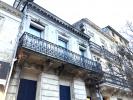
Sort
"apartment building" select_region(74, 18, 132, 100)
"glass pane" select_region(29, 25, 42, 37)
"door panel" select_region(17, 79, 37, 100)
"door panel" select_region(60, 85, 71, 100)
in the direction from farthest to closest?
"apartment building" select_region(74, 18, 132, 100), "glass pane" select_region(29, 25, 42, 37), "door panel" select_region(60, 85, 71, 100), "door panel" select_region(17, 79, 37, 100)

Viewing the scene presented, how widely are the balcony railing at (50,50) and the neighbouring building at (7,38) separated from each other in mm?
710

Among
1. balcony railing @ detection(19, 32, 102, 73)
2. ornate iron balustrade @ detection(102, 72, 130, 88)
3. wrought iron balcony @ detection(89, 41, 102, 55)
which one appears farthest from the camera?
wrought iron balcony @ detection(89, 41, 102, 55)

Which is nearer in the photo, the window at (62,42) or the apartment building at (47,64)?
A: the apartment building at (47,64)

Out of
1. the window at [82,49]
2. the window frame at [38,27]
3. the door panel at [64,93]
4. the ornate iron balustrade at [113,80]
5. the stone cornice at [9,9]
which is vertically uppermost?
the stone cornice at [9,9]

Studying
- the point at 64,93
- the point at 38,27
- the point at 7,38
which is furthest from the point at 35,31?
the point at 64,93

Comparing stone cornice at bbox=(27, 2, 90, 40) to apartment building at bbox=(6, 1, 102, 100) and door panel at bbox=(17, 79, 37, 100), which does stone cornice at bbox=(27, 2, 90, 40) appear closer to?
apartment building at bbox=(6, 1, 102, 100)

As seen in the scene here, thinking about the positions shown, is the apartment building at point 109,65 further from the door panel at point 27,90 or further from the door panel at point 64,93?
the door panel at point 27,90

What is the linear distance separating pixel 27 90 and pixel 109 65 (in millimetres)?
8376

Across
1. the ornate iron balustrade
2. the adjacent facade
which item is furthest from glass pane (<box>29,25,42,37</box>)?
the ornate iron balustrade

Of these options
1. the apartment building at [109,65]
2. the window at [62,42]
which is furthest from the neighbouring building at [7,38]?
the apartment building at [109,65]

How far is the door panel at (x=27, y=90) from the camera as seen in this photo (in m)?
7.73

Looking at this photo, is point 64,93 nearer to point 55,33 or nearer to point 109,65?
point 55,33

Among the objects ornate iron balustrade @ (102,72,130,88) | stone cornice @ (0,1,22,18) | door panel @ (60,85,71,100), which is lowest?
door panel @ (60,85,71,100)

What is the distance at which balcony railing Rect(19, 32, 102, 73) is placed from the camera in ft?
27.6
